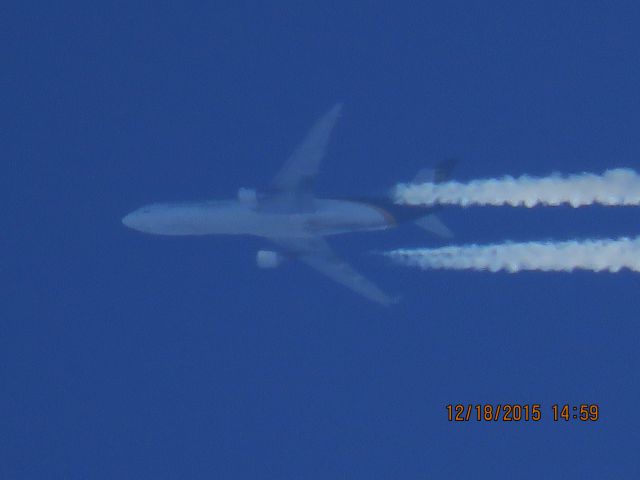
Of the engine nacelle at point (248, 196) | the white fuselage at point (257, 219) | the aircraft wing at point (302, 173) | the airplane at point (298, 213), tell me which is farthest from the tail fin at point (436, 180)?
the engine nacelle at point (248, 196)

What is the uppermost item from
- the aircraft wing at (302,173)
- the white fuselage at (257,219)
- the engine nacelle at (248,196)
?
the aircraft wing at (302,173)

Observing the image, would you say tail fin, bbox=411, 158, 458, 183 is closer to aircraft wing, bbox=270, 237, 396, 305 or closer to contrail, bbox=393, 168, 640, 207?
contrail, bbox=393, 168, 640, 207

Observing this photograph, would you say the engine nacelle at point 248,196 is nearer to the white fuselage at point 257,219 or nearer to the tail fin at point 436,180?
the white fuselage at point 257,219

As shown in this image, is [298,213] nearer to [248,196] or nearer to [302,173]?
[302,173]

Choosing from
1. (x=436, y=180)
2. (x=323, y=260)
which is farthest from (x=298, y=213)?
(x=436, y=180)

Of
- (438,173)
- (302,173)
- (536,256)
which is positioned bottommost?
(536,256)

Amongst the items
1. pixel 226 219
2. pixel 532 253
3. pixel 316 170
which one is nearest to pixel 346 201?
pixel 316 170
